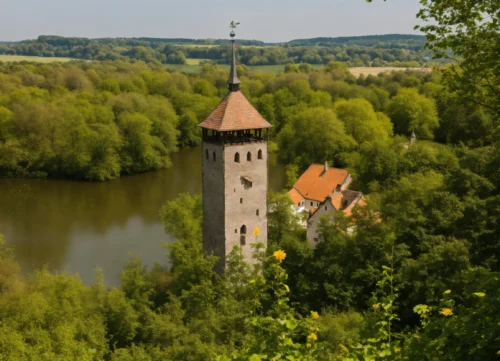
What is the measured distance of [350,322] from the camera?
15617 mm

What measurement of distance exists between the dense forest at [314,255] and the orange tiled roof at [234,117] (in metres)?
3.82

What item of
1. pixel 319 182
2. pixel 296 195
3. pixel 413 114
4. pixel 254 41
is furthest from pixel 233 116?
pixel 254 41

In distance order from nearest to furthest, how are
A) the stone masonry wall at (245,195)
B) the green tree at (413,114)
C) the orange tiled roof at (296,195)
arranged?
the stone masonry wall at (245,195) < the orange tiled roof at (296,195) < the green tree at (413,114)

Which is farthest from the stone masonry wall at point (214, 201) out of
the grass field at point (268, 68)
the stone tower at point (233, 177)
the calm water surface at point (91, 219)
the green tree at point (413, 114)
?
the grass field at point (268, 68)

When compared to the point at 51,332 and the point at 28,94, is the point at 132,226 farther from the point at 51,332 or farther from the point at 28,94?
the point at 28,94

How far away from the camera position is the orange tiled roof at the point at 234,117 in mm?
19250

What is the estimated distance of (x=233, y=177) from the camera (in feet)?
63.3

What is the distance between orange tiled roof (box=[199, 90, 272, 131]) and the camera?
1925 cm

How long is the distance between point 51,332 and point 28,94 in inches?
1539

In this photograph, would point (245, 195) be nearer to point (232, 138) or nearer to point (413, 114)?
point (232, 138)

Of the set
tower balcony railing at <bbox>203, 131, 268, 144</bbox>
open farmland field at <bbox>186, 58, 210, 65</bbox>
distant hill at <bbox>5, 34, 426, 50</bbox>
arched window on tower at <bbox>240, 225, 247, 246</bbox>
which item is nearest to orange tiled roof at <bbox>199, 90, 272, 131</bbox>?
tower balcony railing at <bbox>203, 131, 268, 144</bbox>

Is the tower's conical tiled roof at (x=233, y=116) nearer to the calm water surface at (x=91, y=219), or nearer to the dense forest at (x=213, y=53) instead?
the calm water surface at (x=91, y=219)

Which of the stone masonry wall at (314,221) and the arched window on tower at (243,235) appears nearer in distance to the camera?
the arched window on tower at (243,235)

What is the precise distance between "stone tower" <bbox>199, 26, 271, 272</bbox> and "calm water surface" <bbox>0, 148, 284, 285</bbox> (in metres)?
4.67
